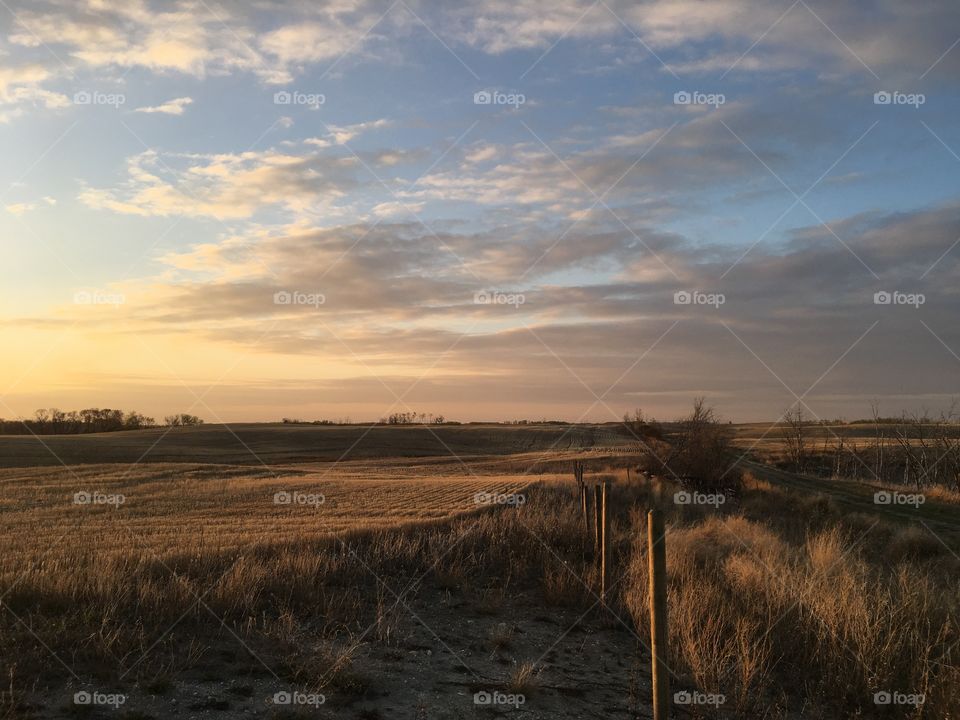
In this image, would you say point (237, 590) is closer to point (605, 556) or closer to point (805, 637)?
point (605, 556)

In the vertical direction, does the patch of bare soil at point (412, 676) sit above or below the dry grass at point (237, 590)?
below

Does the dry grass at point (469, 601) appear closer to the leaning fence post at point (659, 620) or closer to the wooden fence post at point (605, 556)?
the wooden fence post at point (605, 556)

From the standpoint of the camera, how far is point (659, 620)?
648 centimetres

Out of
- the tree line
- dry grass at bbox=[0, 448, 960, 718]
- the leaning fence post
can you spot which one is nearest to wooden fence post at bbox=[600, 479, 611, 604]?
dry grass at bbox=[0, 448, 960, 718]

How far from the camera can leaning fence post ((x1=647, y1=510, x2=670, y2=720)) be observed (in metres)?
6.18

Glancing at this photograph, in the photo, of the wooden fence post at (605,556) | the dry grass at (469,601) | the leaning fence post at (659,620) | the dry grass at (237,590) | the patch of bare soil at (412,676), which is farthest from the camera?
the wooden fence post at (605,556)

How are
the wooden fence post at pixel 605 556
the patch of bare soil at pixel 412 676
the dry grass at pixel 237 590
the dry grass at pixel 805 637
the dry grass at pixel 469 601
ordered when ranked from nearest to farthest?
the patch of bare soil at pixel 412 676 < the dry grass at pixel 237 590 < the dry grass at pixel 469 601 < the dry grass at pixel 805 637 < the wooden fence post at pixel 605 556

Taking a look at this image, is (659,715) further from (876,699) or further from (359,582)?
(359,582)

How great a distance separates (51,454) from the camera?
60.9m

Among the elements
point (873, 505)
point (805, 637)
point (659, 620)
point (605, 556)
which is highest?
point (659, 620)

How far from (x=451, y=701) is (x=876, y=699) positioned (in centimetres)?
422

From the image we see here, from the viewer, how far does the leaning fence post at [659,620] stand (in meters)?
6.18

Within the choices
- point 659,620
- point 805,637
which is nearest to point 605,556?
point 805,637

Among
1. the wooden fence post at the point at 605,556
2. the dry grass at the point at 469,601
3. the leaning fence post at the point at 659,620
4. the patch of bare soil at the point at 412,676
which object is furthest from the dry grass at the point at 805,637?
the leaning fence post at the point at 659,620
